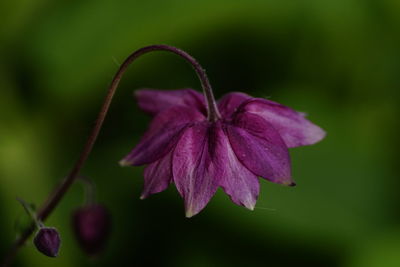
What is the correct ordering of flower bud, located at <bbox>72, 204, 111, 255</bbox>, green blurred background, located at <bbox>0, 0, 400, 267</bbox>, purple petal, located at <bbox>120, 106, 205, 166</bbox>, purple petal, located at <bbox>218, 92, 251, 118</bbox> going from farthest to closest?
green blurred background, located at <bbox>0, 0, 400, 267</bbox>
flower bud, located at <bbox>72, 204, 111, 255</bbox>
purple petal, located at <bbox>218, 92, 251, 118</bbox>
purple petal, located at <bbox>120, 106, 205, 166</bbox>

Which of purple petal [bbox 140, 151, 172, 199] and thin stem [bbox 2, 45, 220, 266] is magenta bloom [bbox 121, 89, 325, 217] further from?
thin stem [bbox 2, 45, 220, 266]

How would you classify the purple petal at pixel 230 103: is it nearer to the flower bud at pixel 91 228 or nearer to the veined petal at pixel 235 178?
the veined petal at pixel 235 178

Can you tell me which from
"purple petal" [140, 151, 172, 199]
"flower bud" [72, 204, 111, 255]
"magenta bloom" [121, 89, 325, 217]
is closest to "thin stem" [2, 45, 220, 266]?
"magenta bloom" [121, 89, 325, 217]

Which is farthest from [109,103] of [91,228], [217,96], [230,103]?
[217,96]

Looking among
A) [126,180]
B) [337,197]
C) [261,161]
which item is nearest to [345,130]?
[337,197]

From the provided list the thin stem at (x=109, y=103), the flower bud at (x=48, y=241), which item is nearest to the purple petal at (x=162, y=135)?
the thin stem at (x=109, y=103)

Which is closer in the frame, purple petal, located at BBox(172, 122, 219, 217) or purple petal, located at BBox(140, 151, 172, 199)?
purple petal, located at BBox(172, 122, 219, 217)
